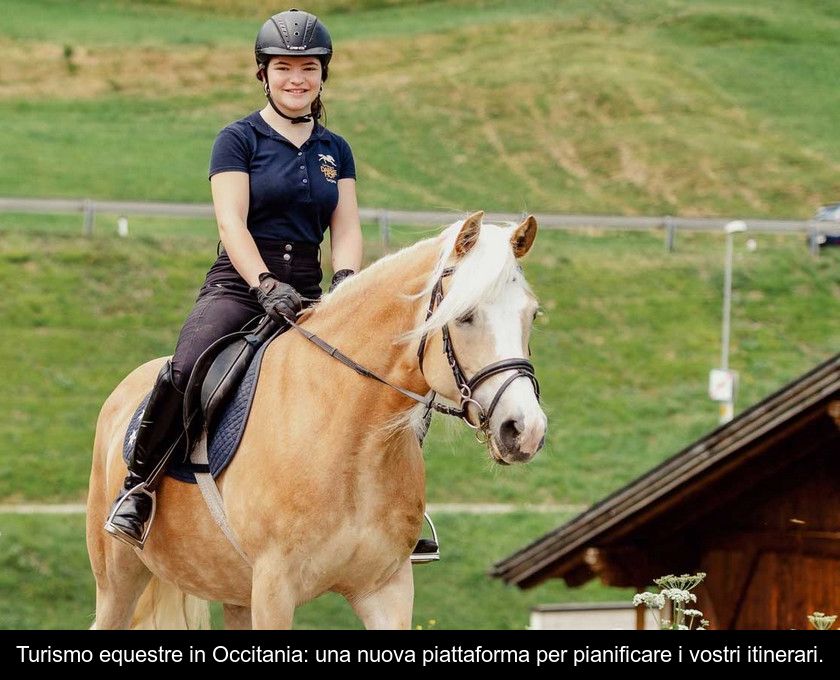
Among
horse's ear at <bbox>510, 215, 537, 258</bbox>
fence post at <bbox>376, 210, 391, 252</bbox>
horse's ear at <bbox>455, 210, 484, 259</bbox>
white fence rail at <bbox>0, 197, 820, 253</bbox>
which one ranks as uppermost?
white fence rail at <bbox>0, 197, 820, 253</bbox>

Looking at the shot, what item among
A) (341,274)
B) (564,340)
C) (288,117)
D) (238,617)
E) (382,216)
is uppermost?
(382,216)

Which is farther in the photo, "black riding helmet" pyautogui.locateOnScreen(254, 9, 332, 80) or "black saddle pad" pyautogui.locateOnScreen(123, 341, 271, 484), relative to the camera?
"black riding helmet" pyautogui.locateOnScreen(254, 9, 332, 80)

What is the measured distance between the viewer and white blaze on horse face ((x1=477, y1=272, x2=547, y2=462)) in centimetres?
616

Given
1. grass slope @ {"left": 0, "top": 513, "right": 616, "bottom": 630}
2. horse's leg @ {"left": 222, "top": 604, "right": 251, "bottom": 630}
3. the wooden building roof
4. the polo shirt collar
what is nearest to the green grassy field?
grass slope @ {"left": 0, "top": 513, "right": 616, "bottom": 630}

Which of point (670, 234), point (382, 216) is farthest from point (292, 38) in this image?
point (670, 234)

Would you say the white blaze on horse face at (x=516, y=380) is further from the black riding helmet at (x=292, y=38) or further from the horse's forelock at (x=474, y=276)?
the black riding helmet at (x=292, y=38)

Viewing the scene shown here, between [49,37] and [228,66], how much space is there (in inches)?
333

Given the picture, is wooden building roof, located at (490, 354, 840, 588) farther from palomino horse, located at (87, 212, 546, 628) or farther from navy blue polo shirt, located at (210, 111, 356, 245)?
palomino horse, located at (87, 212, 546, 628)

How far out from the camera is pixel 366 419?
7039mm

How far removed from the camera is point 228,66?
68938mm

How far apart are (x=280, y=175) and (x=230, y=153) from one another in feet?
0.94

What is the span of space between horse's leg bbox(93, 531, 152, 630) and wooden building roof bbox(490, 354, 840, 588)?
591cm

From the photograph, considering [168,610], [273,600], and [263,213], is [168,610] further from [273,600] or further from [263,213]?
[263,213]

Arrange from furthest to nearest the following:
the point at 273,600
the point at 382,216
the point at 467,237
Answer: the point at 382,216
the point at 273,600
the point at 467,237
